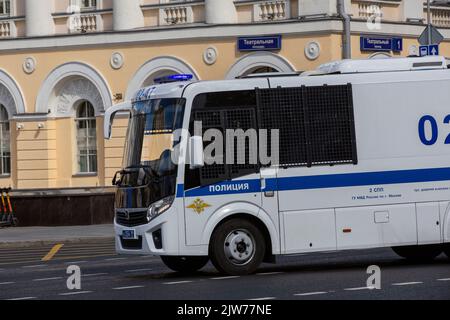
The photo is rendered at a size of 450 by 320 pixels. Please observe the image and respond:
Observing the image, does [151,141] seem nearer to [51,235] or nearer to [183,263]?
[183,263]

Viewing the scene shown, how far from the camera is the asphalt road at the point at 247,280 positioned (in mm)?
16766

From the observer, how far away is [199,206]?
19688 millimetres

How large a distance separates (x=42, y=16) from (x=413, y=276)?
2658cm

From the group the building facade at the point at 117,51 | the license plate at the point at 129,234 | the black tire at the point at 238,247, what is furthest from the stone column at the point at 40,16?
the black tire at the point at 238,247

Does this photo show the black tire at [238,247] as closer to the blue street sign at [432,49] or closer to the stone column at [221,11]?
the blue street sign at [432,49]

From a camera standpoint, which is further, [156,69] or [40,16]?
[40,16]

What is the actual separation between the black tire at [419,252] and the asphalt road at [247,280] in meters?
0.15

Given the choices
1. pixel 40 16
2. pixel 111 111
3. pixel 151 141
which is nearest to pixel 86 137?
pixel 40 16

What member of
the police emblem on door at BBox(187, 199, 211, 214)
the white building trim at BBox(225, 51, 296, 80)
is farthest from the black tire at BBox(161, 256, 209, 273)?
the white building trim at BBox(225, 51, 296, 80)

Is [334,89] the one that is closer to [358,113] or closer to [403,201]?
[358,113]

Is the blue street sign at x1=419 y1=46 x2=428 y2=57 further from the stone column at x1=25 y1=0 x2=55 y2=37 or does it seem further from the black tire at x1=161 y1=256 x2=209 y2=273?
the black tire at x1=161 y1=256 x2=209 y2=273

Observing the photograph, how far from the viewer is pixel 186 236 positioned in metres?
19.7

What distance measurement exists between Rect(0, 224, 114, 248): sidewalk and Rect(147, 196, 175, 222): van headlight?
43.7 feet

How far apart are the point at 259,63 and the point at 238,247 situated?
20.8 meters
